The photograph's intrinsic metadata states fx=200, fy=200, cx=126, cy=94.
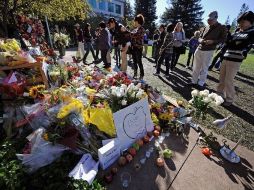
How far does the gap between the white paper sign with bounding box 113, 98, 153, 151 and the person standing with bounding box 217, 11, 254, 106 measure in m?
2.39

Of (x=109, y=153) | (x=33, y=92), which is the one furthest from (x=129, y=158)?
(x=33, y=92)

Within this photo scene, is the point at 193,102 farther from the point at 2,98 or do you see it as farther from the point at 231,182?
the point at 2,98

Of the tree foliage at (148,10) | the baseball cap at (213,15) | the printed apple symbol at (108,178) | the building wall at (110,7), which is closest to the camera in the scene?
the printed apple symbol at (108,178)

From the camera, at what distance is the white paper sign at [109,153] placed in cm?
228

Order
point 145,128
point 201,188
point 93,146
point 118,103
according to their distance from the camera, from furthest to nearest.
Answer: point 145,128
point 118,103
point 93,146
point 201,188

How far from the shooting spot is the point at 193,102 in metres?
3.11

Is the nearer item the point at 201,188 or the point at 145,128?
the point at 201,188

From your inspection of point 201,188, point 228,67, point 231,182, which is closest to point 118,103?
Answer: point 201,188

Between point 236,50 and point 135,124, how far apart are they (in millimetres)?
2880

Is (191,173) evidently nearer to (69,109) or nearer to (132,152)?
(132,152)

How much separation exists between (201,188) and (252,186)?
637 mm

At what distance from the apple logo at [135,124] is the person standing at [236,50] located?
2521 mm

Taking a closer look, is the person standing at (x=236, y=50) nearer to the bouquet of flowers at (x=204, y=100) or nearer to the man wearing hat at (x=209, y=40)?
the man wearing hat at (x=209, y=40)

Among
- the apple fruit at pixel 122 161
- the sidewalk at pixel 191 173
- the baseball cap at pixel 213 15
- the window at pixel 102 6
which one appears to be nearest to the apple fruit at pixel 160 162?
the sidewalk at pixel 191 173
